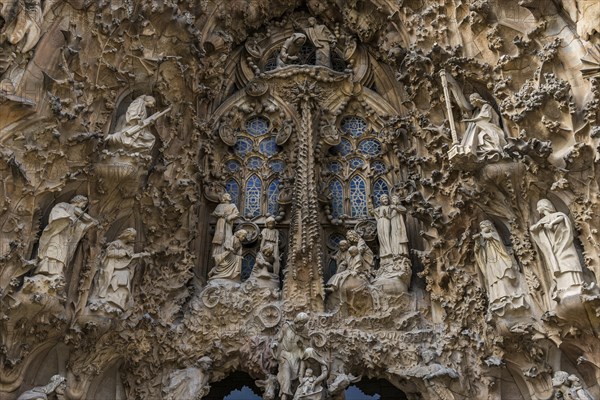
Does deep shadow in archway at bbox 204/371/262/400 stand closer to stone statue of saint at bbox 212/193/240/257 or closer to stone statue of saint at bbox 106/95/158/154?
stone statue of saint at bbox 212/193/240/257

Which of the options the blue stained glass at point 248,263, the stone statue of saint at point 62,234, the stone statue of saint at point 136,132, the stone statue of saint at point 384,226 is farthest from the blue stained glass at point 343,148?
the stone statue of saint at point 62,234

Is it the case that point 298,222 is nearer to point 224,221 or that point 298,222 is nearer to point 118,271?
point 224,221

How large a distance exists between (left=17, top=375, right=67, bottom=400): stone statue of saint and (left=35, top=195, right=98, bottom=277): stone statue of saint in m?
1.07

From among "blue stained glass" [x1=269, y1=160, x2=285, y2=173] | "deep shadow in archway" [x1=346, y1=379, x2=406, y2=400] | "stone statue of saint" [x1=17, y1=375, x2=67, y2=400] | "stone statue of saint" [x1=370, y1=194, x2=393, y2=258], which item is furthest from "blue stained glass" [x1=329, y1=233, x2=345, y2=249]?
"stone statue of saint" [x1=17, y1=375, x2=67, y2=400]

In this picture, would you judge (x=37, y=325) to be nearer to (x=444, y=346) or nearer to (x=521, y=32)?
(x=444, y=346)

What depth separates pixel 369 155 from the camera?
9781mm

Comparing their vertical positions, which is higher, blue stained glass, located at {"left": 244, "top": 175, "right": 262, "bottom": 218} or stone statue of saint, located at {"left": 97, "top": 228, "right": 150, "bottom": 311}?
blue stained glass, located at {"left": 244, "top": 175, "right": 262, "bottom": 218}

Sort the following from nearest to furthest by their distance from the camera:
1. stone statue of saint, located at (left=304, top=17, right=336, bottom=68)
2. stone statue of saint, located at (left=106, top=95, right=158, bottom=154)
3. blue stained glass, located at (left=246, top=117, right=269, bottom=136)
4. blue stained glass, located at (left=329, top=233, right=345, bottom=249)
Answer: stone statue of saint, located at (left=106, top=95, right=158, bottom=154) → blue stained glass, located at (left=329, top=233, right=345, bottom=249) → blue stained glass, located at (left=246, top=117, right=269, bottom=136) → stone statue of saint, located at (left=304, top=17, right=336, bottom=68)

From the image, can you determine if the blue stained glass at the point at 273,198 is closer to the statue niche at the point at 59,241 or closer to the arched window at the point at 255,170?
the arched window at the point at 255,170

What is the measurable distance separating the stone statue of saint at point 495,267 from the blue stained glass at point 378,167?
2126mm

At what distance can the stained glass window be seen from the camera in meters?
9.83

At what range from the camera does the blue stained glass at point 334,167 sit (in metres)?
9.66

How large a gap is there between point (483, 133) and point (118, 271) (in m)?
4.47

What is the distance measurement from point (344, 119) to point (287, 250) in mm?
2493
